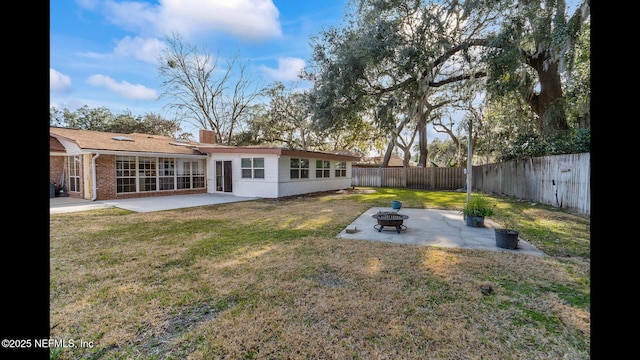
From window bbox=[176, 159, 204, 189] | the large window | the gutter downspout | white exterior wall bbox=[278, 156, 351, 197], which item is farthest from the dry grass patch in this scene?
window bbox=[176, 159, 204, 189]

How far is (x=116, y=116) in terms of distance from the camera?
2561 centimetres

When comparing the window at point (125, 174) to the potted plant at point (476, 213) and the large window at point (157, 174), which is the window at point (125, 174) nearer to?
the large window at point (157, 174)

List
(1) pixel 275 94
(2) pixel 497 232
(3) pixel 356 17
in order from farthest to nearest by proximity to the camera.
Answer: (1) pixel 275 94 → (3) pixel 356 17 → (2) pixel 497 232

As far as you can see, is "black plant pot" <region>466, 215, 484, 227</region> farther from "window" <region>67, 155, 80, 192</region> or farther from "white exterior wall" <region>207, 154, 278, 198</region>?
"window" <region>67, 155, 80, 192</region>

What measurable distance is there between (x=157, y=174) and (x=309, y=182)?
727 cm

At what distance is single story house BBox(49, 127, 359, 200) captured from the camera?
11414mm

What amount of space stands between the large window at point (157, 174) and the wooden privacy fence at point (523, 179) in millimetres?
11553

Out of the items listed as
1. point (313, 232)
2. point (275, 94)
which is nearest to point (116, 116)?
point (275, 94)

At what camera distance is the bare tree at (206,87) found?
22562 mm

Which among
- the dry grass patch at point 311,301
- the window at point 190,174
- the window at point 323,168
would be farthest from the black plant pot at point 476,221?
the window at point 190,174

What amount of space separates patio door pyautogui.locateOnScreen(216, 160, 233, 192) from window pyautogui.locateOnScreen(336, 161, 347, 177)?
6.80 metres

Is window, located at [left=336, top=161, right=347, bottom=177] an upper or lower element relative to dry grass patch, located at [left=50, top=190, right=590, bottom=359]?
upper
